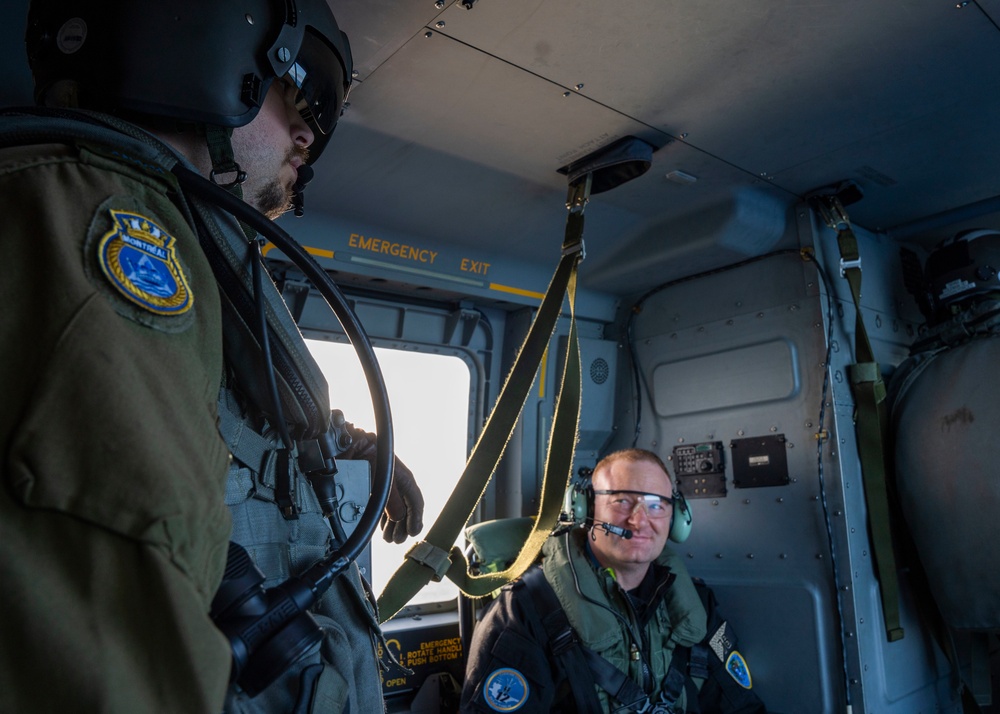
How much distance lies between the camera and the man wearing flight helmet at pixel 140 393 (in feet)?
1.81

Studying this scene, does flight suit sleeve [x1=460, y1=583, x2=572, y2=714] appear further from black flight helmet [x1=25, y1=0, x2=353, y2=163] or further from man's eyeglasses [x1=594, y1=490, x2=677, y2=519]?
black flight helmet [x1=25, y1=0, x2=353, y2=163]

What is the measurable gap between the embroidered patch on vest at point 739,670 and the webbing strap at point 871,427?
0.64 meters

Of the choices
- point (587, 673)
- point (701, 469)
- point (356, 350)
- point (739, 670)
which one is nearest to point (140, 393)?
point (356, 350)

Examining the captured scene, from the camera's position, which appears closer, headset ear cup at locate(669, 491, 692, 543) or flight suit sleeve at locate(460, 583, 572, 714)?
flight suit sleeve at locate(460, 583, 572, 714)

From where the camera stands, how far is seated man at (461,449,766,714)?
9.14ft

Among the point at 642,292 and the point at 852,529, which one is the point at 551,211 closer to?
the point at 642,292

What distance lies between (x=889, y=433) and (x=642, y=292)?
156 cm

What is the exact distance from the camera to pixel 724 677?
3119 mm

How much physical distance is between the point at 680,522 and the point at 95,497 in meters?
3.09

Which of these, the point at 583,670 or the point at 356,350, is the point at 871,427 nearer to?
the point at 583,670

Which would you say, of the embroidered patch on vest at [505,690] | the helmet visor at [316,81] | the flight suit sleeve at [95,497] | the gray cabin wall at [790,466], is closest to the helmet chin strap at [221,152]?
the helmet visor at [316,81]

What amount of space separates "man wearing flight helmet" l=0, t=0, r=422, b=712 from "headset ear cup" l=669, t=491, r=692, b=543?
7.86 ft

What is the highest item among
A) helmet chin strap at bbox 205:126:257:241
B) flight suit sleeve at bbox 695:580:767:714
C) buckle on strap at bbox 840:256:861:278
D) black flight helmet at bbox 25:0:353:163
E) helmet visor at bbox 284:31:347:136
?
buckle on strap at bbox 840:256:861:278

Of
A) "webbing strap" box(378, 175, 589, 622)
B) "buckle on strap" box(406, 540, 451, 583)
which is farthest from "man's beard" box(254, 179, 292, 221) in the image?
"buckle on strap" box(406, 540, 451, 583)
